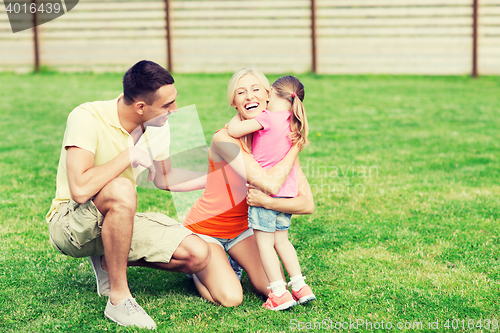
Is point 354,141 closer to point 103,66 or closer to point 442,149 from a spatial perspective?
point 442,149

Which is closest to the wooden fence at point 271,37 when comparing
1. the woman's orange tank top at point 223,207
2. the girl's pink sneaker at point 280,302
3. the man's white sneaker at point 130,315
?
the woman's orange tank top at point 223,207

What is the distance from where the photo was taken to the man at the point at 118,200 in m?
2.66

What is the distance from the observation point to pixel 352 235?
386 centimetres

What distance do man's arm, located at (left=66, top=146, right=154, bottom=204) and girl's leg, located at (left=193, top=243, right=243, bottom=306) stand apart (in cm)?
73

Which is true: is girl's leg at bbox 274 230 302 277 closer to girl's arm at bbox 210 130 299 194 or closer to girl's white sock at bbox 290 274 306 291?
girl's white sock at bbox 290 274 306 291

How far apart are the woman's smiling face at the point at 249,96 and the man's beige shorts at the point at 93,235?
2.55 ft

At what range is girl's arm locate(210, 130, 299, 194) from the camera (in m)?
2.92

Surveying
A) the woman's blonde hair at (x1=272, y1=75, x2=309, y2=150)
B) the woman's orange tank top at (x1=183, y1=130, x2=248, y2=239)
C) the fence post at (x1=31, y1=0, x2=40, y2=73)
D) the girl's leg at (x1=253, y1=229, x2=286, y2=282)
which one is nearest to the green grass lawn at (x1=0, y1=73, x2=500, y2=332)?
the girl's leg at (x1=253, y1=229, x2=286, y2=282)

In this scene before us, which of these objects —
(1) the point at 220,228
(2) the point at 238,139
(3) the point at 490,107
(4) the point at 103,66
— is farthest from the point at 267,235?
(4) the point at 103,66

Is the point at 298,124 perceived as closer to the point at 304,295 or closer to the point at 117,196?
the point at 304,295

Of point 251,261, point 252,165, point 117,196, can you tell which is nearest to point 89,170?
point 117,196

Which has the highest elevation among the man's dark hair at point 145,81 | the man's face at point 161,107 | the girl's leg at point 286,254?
the man's dark hair at point 145,81

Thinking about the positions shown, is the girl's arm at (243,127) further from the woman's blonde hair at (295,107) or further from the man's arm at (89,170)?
the man's arm at (89,170)

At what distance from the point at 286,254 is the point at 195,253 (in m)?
0.52
